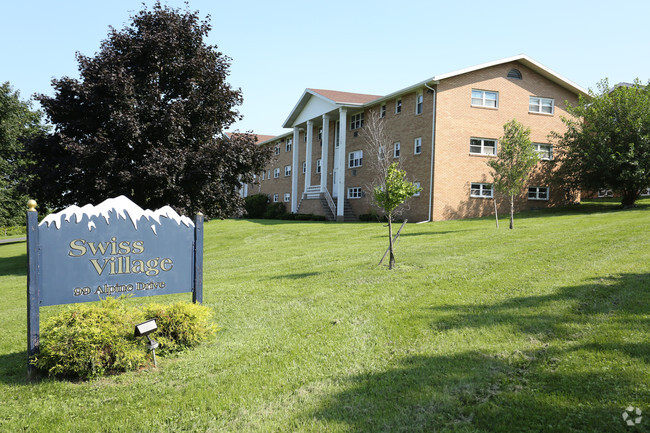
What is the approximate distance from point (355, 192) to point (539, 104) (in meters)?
13.6

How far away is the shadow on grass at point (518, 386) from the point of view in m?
3.48

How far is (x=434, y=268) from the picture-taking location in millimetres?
9500

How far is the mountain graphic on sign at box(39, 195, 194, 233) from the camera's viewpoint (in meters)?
5.08

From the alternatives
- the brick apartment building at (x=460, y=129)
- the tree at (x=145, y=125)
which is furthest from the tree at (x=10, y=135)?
the brick apartment building at (x=460, y=129)

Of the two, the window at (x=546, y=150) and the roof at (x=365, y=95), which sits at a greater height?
the roof at (x=365, y=95)

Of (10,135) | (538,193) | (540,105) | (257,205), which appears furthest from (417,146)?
(10,135)

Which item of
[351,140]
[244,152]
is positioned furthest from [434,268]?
[351,140]

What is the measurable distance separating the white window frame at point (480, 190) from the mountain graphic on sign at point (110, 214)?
22765 millimetres

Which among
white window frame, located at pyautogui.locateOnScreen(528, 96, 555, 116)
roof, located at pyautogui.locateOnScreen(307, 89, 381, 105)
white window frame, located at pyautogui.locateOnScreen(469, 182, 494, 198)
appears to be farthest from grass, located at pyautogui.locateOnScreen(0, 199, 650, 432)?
roof, located at pyautogui.locateOnScreen(307, 89, 381, 105)

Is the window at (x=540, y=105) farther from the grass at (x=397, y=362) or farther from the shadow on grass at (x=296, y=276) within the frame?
the shadow on grass at (x=296, y=276)


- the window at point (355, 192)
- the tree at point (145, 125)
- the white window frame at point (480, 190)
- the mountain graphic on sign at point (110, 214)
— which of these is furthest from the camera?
the window at point (355, 192)

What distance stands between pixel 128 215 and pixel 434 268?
6439mm

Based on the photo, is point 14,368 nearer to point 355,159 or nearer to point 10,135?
point 355,159

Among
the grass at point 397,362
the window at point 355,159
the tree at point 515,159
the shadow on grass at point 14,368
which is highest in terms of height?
the window at point 355,159
